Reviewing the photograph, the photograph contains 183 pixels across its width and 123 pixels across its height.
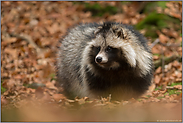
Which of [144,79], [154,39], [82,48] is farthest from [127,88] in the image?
[154,39]

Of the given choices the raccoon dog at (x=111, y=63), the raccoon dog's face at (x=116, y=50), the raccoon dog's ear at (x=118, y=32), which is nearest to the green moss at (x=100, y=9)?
the raccoon dog at (x=111, y=63)

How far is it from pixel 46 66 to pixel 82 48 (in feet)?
8.72

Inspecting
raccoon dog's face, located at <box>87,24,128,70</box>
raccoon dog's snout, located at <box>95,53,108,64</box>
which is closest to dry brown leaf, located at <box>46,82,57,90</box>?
raccoon dog's face, located at <box>87,24,128,70</box>

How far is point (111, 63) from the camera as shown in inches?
151

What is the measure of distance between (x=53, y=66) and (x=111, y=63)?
3.15 metres

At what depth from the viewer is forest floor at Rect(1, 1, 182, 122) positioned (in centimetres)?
235

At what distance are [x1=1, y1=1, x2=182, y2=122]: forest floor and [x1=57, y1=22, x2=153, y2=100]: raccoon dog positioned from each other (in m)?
0.25

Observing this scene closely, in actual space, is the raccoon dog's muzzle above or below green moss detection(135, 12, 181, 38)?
below

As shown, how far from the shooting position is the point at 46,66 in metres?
6.76

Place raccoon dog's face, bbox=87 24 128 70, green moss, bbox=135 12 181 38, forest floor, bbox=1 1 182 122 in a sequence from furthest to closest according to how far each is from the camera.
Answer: green moss, bbox=135 12 181 38
raccoon dog's face, bbox=87 24 128 70
forest floor, bbox=1 1 182 122

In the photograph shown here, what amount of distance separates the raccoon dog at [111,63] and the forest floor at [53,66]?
9.7 inches

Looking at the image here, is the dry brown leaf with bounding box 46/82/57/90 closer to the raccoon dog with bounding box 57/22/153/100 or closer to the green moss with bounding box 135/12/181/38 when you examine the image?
the raccoon dog with bounding box 57/22/153/100

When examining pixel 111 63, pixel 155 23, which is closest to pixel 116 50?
pixel 111 63

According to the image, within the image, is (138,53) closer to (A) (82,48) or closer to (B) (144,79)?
(B) (144,79)
